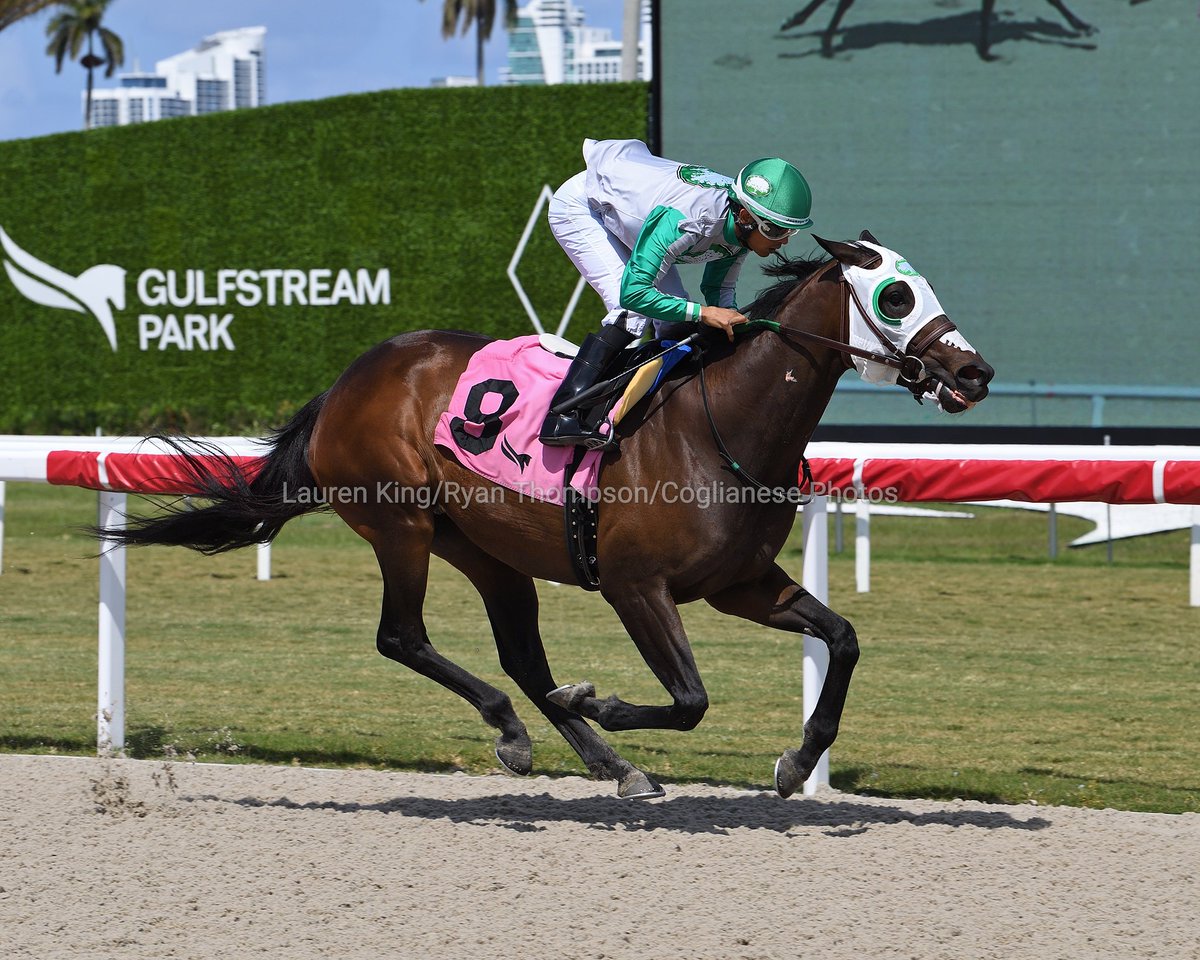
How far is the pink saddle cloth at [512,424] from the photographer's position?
4367 millimetres

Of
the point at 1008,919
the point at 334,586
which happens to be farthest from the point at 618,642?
the point at 1008,919

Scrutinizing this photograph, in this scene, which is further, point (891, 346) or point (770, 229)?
point (770, 229)

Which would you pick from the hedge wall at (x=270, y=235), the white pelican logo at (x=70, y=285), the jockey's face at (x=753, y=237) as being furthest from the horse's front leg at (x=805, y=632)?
the white pelican logo at (x=70, y=285)

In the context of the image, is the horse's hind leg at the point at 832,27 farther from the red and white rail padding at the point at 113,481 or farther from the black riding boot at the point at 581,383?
the black riding boot at the point at 581,383

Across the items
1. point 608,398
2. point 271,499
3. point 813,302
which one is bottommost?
point 271,499

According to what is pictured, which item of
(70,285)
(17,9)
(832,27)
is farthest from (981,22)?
(17,9)

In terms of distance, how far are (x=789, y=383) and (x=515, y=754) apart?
55.2 inches

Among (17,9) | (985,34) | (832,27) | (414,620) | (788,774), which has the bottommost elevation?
(788,774)

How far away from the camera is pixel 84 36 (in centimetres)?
6700

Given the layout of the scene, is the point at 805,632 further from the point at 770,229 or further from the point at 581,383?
the point at 770,229

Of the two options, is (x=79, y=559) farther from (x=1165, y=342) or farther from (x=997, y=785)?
(x=1165, y=342)

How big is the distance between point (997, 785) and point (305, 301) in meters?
15.3

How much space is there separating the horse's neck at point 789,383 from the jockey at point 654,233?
134 millimetres

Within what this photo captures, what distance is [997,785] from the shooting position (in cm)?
511
